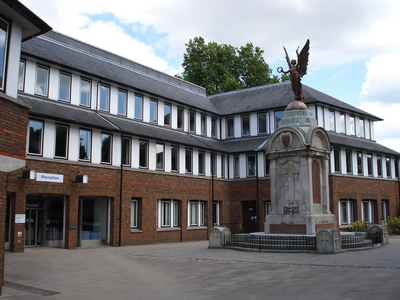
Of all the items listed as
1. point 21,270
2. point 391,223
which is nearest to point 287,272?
point 21,270

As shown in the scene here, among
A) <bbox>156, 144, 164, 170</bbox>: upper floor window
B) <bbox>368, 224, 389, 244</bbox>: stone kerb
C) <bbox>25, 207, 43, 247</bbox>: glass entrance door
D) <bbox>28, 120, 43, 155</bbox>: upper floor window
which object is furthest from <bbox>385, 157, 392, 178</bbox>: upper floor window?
<bbox>28, 120, 43, 155</bbox>: upper floor window

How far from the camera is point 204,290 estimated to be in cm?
1043

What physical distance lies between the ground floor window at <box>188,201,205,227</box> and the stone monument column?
1181 centimetres

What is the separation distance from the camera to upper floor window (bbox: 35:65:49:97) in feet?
78.5

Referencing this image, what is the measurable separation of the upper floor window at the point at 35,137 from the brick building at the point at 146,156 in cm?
5

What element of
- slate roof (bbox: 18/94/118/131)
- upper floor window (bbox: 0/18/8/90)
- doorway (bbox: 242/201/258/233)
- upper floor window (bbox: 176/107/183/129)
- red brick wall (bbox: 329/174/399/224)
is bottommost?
doorway (bbox: 242/201/258/233)

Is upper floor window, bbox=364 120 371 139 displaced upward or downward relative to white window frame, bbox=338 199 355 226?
upward

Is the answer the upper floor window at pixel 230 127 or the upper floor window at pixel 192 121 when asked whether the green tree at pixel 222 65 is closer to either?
the upper floor window at pixel 230 127

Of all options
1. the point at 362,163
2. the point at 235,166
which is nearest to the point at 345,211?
the point at 362,163

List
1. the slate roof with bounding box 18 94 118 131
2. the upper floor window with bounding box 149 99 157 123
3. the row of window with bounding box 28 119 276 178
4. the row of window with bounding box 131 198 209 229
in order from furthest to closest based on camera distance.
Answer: the upper floor window with bounding box 149 99 157 123, the row of window with bounding box 131 198 209 229, the slate roof with bounding box 18 94 118 131, the row of window with bounding box 28 119 276 178

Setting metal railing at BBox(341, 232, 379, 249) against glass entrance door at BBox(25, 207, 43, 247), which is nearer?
metal railing at BBox(341, 232, 379, 249)

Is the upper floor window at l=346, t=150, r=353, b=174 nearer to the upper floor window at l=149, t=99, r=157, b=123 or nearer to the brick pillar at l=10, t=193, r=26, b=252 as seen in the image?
the upper floor window at l=149, t=99, r=157, b=123

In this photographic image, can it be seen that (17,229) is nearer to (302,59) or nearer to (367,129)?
(302,59)

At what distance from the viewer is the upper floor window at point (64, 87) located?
993 inches
